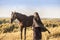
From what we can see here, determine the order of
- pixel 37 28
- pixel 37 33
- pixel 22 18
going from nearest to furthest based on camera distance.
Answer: pixel 37 28 → pixel 37 33 → pixel 22 18

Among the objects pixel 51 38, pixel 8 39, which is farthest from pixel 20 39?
pixel 51 38

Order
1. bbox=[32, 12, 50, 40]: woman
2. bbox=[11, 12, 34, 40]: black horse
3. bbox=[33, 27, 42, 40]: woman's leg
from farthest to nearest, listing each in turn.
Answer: bbox=[11, 12, 34, 40]: black horse < bbox=[33, 27, 42, 40]: woman's leg < bbox=[32, 12, 50, 40]: woman

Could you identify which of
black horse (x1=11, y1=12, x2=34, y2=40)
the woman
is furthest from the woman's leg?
black horse (x1=11, y1=12, x2=34, y2=40)

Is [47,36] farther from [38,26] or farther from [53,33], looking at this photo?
[38,26]

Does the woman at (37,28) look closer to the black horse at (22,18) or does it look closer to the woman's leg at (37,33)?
the woman's leg at (37,33)

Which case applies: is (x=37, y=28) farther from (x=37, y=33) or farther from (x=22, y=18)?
(x=22, y=18)

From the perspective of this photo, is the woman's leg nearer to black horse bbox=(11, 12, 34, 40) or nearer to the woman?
the woman

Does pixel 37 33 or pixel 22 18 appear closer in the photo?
pixel 37 33

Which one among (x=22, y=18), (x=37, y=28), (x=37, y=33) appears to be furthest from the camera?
(x=22, y=18)

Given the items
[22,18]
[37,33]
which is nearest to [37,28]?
[37,33]

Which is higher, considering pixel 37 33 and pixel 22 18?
pixel 22 18

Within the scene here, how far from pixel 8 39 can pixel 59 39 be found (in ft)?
12.3

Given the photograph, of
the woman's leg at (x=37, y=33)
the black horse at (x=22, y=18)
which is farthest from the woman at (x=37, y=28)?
the black horse at (x=22, y=18)

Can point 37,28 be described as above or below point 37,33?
above
